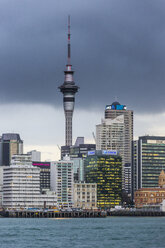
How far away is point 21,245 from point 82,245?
1417 centimetres

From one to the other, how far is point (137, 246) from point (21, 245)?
88.2 ft

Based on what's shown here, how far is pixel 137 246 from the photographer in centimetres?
18550

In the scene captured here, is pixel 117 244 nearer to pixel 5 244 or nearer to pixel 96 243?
pixel 96 243

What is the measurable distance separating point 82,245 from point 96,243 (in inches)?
315

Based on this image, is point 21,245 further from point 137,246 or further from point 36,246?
point 137,246

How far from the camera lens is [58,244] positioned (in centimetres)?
19112

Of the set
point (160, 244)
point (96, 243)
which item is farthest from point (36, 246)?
point (160, 244)

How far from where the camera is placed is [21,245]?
620 feet

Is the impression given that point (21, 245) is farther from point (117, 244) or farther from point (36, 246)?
point (117, 244)

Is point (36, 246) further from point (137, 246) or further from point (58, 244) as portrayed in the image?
point (137, 246)

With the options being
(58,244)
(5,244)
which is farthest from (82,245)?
(5,244)

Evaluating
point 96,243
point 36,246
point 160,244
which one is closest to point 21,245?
point 36,246

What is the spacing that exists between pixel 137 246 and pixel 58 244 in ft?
62.3

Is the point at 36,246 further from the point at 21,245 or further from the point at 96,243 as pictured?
the point at 96,243
